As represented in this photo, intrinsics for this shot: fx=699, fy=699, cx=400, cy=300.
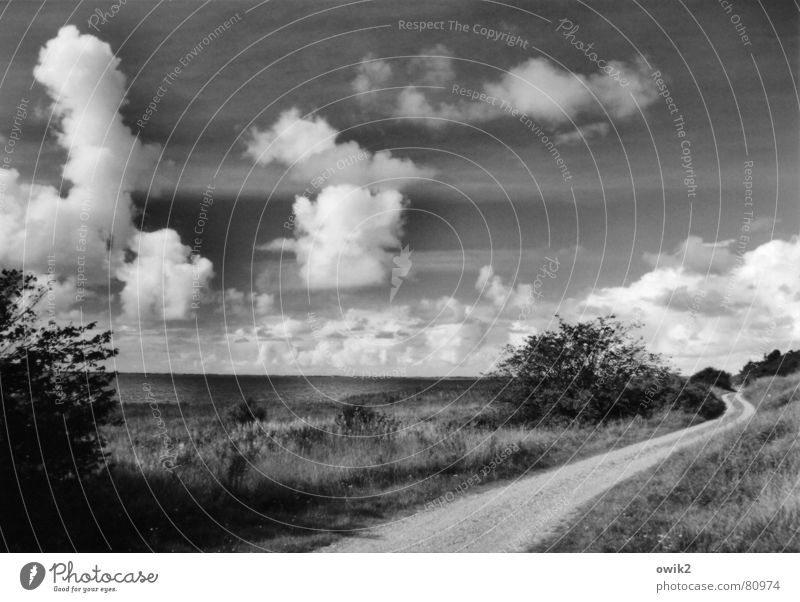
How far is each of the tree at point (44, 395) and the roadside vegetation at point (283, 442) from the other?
33 mm

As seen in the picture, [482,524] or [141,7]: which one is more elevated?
[141,7]

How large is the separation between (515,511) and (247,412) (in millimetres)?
8730

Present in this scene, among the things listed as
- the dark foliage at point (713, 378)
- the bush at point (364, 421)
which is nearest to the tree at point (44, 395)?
the bush at point (364, 421)

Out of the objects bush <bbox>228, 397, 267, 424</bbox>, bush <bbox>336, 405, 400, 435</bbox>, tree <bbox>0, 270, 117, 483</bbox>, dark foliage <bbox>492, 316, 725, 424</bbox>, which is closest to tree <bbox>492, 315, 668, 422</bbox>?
dark foliage <bbox>492, 316, 725, 424</bbox>

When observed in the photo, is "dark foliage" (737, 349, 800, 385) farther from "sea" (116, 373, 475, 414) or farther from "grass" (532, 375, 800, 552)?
"sea" (116, 373, 475, 414)

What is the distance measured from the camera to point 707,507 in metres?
17.5

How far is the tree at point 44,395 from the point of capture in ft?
53.3

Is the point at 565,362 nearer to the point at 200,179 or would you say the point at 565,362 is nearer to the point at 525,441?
the point at 525,441

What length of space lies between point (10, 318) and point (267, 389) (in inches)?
383

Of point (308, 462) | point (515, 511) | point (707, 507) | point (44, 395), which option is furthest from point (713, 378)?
point (44, 395)

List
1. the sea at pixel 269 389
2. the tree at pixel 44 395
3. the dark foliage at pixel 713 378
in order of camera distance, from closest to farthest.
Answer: the tree at pixel 44 395
the sea at pixel 269 389
the dark foliage at pixel 713 378

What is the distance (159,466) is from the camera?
58.9 ft

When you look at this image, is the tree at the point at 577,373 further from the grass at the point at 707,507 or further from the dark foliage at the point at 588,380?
the grass at the point at 707,507
